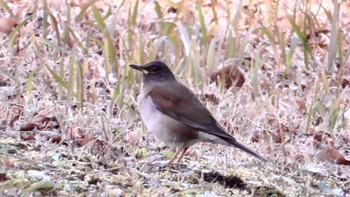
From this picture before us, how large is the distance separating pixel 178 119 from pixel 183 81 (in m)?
1.72

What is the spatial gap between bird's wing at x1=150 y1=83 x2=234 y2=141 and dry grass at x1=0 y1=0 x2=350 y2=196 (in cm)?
22

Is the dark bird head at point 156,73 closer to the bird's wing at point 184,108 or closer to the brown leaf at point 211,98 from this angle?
the bird's wing at point 184,108

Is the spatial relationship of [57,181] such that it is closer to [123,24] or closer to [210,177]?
[210,177]

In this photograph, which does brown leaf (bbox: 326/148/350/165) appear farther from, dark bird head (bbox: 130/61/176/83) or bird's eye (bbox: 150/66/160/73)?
bird's eye (bbox: 150/66/160/73)

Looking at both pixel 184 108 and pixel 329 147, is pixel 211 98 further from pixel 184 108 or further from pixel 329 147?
pixel 184 108

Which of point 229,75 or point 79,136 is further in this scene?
point 229,75

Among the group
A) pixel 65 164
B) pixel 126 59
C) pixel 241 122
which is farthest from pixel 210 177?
pixel 126 59

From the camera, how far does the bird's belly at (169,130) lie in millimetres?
6176

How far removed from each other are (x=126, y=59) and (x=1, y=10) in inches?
72.1

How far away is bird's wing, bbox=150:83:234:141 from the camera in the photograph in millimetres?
6130

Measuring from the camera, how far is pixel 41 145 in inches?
232

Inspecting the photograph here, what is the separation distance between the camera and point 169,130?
620cm

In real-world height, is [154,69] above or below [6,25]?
below

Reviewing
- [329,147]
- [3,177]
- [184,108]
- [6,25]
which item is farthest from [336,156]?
[6,25]
